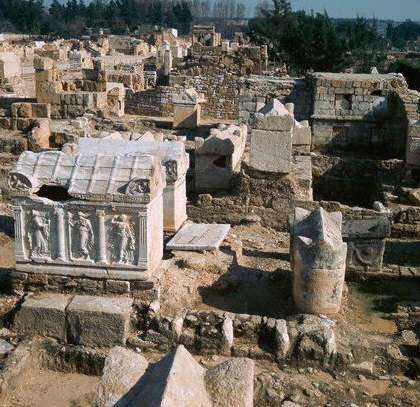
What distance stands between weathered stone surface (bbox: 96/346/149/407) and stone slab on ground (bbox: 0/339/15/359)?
2624 mm

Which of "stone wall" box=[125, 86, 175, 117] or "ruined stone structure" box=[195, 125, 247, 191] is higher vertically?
"ruined stone structure" box=[195, 125, 247, 191]

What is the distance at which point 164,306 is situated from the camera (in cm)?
628

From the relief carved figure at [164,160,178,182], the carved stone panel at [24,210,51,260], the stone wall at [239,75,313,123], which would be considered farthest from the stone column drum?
the stone wall at [239,75,313,123]

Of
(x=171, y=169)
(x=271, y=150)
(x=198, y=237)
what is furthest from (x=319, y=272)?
(x=271, y=150)

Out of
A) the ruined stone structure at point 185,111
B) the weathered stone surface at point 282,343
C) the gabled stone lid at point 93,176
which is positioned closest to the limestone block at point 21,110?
the ruined stone structure at point 185,111

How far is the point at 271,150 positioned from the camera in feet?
33.3

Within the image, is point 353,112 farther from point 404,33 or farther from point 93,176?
point 404,33

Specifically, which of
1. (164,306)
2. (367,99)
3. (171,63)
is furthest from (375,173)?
(171,63)

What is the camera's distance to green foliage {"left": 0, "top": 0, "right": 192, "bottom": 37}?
270ft

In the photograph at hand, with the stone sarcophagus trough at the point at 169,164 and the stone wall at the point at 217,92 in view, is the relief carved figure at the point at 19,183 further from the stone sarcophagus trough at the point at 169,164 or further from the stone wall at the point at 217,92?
the stone wall at the point at 217,92

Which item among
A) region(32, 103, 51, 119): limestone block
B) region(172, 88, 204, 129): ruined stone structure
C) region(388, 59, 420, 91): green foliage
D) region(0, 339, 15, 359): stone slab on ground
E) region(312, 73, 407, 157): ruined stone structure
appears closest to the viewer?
region(0, 339, 15, 359): stone slab on ground

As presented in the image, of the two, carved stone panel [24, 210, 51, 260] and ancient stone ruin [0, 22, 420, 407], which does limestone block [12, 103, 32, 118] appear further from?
carved stone panel [24, 210, 51, 260]

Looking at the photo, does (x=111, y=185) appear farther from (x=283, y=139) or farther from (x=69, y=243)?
(x=283, y=139)

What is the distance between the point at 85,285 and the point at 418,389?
10.5ft
